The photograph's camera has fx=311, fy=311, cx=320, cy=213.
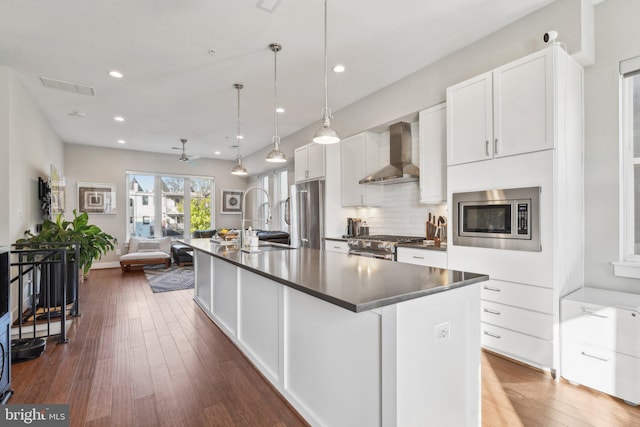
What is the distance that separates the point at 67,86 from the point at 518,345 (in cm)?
579

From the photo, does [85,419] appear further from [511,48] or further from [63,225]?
[511,48]

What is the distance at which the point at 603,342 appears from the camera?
6.82 feet

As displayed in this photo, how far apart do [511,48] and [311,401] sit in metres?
3.27

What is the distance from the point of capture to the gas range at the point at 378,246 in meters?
3.65

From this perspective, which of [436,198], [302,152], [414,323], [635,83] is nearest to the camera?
[414,323]

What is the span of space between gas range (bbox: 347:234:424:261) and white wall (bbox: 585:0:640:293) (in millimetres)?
1644

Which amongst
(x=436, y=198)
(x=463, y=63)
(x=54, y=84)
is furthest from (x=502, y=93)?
(x=54, y=84)

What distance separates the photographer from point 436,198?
3.49 metres

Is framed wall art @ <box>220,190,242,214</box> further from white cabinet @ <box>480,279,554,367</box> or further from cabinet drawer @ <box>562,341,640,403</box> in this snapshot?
cabinet drawer @ <box>562,341,640,403</box>

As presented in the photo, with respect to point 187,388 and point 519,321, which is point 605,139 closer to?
point 519,321

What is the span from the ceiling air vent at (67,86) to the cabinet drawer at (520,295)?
5.28 m

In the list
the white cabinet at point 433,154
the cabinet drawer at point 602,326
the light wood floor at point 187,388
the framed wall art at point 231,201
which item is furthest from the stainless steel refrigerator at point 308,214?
the framed wall art at point 231,201

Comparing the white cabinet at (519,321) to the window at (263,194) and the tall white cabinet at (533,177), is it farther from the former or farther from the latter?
the window at (263,194)

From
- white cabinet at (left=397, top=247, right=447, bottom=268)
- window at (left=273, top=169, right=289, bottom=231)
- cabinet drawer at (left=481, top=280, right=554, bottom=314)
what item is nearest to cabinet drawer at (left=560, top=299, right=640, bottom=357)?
cabinet drawer at (left=481, top=280, right=554, bottom=314)
